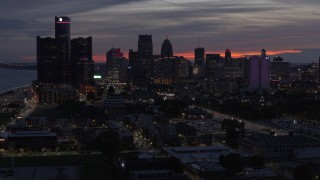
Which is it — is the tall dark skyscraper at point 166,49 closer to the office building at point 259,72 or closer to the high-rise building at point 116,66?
the high-rise building at point 116,66

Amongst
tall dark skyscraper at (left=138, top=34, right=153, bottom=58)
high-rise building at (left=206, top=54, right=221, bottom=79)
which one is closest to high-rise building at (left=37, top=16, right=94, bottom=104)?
high-rise building at (left=206, top=54, right=221, bottom=79)

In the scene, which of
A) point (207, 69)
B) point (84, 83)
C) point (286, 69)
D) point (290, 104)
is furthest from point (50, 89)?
point (286, 69)

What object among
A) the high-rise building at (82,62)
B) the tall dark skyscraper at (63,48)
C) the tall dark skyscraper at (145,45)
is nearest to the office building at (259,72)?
the high-rise building at (82,62)

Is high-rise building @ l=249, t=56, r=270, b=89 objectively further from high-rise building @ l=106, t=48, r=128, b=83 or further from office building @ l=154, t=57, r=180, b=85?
high-rise building @ l=106, t=48, r=128, b=83

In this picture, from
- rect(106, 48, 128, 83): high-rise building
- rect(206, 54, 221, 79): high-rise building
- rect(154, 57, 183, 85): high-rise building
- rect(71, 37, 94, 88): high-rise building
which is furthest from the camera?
rect(106, 48, 128, 83): high-rise building

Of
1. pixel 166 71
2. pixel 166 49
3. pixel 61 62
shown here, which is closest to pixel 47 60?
pixel 61 62

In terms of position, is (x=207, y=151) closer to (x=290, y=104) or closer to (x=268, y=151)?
(x=268, y=151)

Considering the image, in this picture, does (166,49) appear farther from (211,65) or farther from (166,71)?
(166,71)
